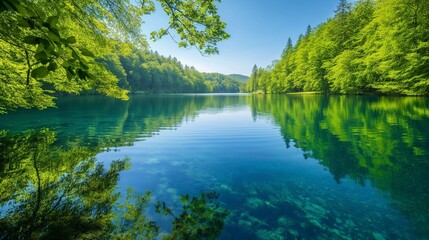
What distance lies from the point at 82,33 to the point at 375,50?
4027 cm

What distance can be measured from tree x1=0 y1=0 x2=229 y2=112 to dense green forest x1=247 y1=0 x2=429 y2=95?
1200 inches

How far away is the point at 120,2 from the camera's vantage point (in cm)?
889

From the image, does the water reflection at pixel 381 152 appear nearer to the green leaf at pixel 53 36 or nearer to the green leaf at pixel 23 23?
the green leaf at pixel 53 36

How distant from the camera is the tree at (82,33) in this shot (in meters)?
1.50

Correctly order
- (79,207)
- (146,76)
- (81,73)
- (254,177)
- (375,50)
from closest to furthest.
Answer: (81,73) < (79,207) < (254,177) < (375,50) < (146,76)

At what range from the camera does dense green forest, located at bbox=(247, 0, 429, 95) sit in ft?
85.7

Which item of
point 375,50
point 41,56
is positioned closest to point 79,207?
point 41,56

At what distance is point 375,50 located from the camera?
33688 mm

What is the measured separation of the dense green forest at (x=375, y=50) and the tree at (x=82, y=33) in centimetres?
3048

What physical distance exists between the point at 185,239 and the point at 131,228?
1.06 metres

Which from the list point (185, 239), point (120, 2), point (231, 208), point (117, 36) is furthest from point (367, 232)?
point (117, 36)

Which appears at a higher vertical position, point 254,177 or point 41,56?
point 41,56

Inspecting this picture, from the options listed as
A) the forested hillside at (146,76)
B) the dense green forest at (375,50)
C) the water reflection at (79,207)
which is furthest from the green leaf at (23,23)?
the forested hillside at (146,76)

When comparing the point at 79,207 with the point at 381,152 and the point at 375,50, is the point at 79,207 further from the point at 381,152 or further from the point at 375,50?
the point at 375,50
